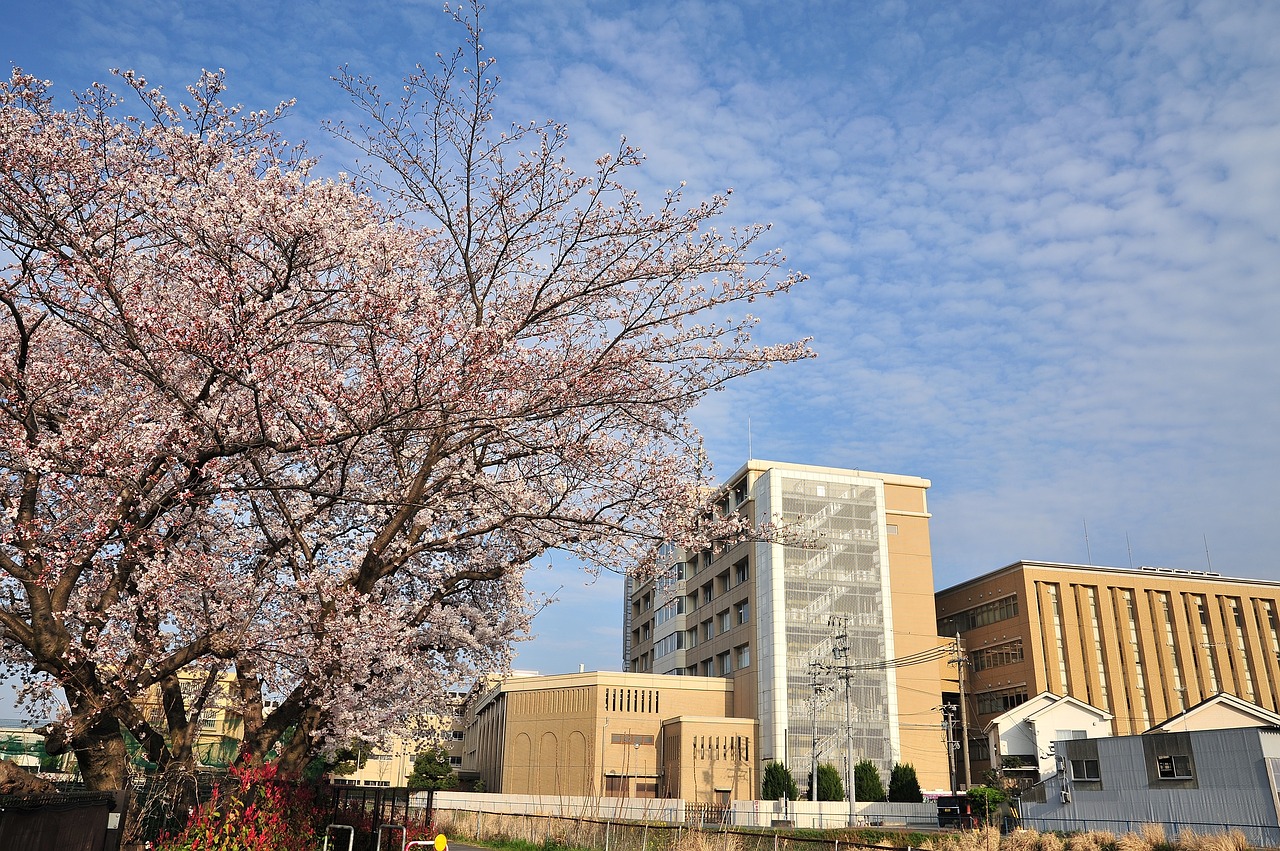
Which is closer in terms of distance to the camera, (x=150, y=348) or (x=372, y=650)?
(x=150, y=348)

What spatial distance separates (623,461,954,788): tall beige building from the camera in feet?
198

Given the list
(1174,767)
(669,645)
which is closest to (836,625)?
(669,645)

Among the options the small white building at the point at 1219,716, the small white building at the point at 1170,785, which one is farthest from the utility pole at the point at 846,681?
the small white building at the point at 1219,716

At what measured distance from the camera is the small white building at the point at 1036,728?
54531 mm

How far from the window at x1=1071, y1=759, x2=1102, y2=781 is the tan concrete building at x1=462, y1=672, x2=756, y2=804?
26233 millimetres

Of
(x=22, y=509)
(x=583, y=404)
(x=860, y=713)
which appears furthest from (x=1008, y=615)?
(x=22, y=509)

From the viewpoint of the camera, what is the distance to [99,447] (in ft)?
29.2

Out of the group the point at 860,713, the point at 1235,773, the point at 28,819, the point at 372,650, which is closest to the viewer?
the point at 28,819

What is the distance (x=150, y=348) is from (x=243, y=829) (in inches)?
220

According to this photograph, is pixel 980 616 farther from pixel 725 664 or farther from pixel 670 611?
pixel 670 611

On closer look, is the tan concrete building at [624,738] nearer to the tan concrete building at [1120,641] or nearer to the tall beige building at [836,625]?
the tall beige building at [836,625]

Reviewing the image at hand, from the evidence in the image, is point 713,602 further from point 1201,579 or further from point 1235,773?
point 1235,773

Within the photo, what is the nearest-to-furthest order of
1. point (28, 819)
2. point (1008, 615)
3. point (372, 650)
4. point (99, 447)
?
1. point (28, 819)
2. point (99, 447)
3. point (372, 650)
4. point (1008, 615)

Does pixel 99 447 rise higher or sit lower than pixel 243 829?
higher
